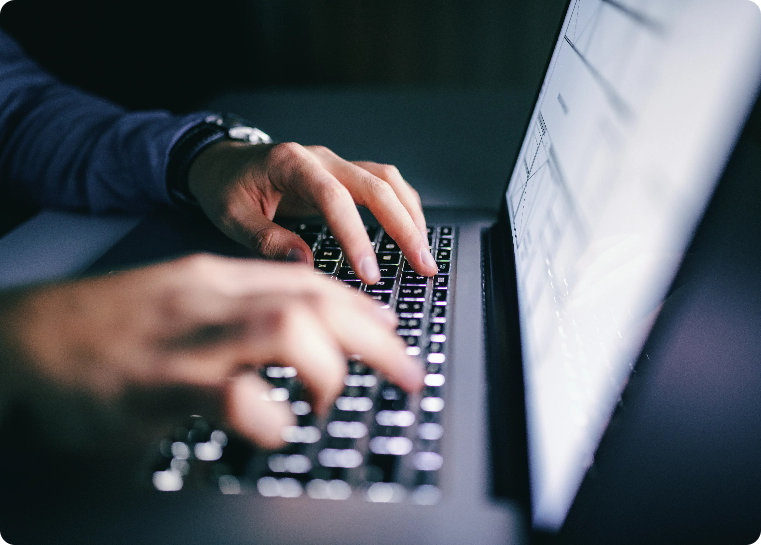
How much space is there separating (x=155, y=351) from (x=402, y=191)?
0.38m

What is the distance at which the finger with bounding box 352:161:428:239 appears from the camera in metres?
0.59

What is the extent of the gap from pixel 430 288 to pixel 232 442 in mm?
266

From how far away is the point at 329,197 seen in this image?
53cm

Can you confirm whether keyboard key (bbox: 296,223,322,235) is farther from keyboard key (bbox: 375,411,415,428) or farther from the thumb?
keyboard key (bbox: 375,411,415,428)

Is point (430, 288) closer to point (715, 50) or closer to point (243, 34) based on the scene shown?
point (715, 50)

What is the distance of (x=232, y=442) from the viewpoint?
1.11ft

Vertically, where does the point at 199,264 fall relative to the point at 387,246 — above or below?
above

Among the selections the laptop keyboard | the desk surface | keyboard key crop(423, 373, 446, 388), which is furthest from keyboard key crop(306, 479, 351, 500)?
the desk surface

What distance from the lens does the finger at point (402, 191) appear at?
1.94 feet

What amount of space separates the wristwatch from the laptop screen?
49 centimetres

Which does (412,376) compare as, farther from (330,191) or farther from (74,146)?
(74,146)

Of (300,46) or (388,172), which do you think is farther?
(300,46)

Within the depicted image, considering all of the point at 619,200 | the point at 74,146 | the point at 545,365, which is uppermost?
the point at 619,200

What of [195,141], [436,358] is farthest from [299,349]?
[195,141]
